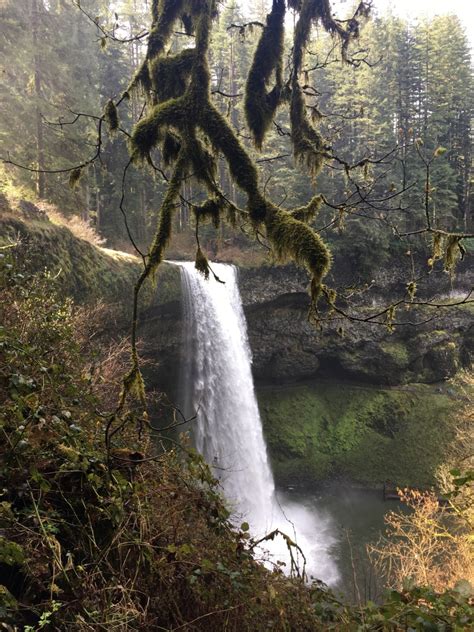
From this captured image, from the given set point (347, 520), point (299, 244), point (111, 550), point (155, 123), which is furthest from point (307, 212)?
point (347, 520)

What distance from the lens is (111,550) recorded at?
2.84 metres

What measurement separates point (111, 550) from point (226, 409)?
14131 mm

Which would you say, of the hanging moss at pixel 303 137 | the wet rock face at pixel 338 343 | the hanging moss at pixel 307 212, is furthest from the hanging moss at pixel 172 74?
the wet rock face at pixel 338 343

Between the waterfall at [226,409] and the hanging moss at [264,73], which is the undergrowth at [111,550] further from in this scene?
the waterfall at [226,409]

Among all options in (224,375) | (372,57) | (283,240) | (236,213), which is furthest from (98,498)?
(372,57)

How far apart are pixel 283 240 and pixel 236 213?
93 cm

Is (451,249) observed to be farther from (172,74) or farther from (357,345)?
(357,345)

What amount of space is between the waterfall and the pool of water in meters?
0.30

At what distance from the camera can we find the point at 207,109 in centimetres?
339

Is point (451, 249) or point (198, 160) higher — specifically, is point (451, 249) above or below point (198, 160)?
below

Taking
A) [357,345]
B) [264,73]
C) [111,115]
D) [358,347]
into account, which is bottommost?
[358,347]

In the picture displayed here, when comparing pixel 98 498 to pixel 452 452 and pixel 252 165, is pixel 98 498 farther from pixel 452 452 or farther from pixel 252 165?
pixel 452 452

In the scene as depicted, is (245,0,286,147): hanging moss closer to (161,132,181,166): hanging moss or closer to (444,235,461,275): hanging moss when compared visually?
(161,132,181,166): hanging moss

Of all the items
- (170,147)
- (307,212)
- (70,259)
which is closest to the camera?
(307,212)
